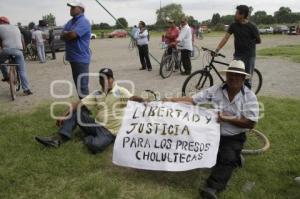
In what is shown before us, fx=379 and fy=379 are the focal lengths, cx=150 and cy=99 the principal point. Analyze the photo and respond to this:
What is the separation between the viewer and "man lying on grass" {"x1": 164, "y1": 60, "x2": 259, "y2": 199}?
4.47 metres

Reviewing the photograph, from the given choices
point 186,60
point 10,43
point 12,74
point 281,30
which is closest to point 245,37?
point 186,60

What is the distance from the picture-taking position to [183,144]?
475 centimetres

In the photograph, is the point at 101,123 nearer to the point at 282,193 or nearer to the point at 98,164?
the point at 98,164

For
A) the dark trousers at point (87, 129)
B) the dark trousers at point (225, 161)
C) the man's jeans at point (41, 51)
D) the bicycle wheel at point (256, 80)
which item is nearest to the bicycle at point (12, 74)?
the dark trousers at point (87, 129)

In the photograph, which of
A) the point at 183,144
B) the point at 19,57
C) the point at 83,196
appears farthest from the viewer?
the point at 19,57

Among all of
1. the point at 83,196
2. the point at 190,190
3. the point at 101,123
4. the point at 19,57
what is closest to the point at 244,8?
the point at 101,123

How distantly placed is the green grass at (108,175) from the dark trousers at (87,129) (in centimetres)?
18

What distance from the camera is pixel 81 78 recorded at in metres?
7.16

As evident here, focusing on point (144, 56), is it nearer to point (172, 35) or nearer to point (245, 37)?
point (172, 35)

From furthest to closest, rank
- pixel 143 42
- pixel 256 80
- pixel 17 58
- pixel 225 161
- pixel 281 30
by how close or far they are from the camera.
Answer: pixel 281 30
pixel 143 42
pixel 17 58
pixel 256 80
pixel 225 161

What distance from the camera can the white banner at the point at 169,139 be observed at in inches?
184

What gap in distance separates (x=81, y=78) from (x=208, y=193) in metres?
3.80

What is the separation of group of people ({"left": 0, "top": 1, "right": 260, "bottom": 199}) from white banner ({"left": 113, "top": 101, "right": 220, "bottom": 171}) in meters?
0.15

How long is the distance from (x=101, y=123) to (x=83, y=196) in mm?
1684
